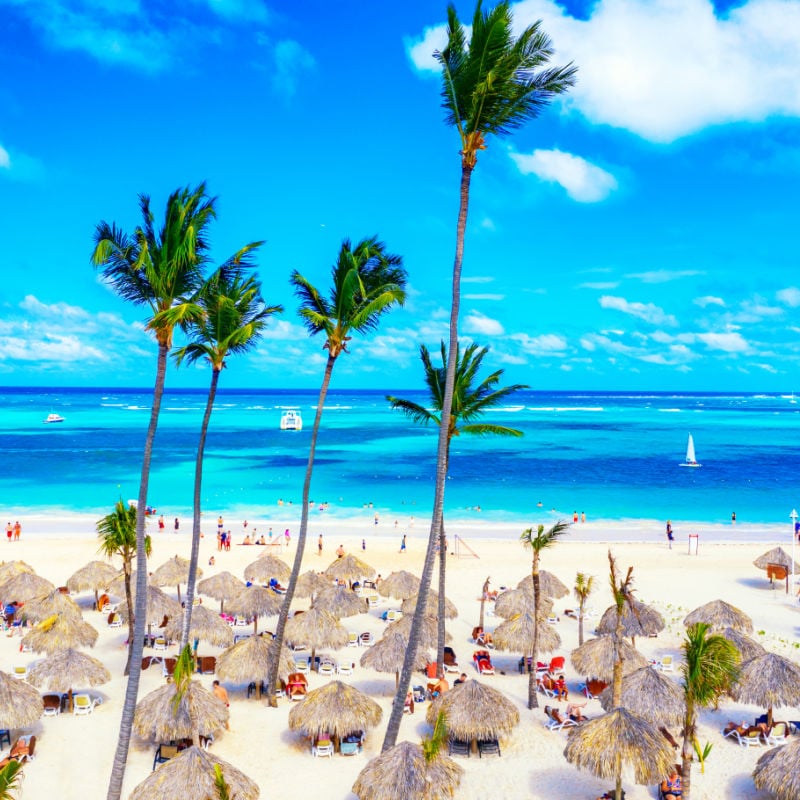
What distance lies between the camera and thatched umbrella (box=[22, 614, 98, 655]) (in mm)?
16672

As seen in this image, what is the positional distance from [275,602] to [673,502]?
36.2 m

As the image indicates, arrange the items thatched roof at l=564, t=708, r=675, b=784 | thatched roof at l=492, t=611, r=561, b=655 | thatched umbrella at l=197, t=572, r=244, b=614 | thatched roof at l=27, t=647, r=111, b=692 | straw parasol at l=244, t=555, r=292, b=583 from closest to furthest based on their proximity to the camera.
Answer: thatched roof at l=564, t=708, r=675, b=784 < thatched roof at l=27, t=647, r=111, b=692 < thatched roof at l=492, t=611, r=561, b=655 < thatched umbrella at l=197, t=572, r=244, b=614 < straw parasol at l=244, t=555, r=292, b=583

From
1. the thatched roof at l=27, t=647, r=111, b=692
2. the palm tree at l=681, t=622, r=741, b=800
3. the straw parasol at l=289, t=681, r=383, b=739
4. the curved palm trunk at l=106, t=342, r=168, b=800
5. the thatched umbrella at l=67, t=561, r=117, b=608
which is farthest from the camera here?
the thatched umbrella at l=67, t=561, r=117, b=608

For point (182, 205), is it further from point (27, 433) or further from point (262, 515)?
point (27, 433)

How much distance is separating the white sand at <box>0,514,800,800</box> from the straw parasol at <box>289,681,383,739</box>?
70 cm

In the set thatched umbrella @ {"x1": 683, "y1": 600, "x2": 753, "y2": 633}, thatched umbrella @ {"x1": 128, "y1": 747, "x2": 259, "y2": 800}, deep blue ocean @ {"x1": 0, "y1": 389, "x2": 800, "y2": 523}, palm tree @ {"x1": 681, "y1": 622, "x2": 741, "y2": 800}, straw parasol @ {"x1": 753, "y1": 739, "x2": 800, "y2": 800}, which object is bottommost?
thatched umbrella @ {"x1": 128, "y1": 747, "x2": 259, "y2": 800}

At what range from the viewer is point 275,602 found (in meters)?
19.4

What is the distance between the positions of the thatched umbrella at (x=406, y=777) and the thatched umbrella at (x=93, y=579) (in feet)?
Answer: 45.4

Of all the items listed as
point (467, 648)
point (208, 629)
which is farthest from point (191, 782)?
point (467, 648)

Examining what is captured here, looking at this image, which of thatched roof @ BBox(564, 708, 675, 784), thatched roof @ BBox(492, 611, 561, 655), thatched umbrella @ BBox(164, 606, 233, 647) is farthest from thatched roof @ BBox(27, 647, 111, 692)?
thatched roof @ BBox(564, 708, 675, 784)

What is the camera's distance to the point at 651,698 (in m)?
13.7

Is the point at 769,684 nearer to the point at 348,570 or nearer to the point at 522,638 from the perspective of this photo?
the point at 522,638

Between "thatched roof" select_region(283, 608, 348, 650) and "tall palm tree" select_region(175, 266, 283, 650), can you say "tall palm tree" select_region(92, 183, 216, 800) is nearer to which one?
"tall palm tree" select_region(175, 266, 283, 650)

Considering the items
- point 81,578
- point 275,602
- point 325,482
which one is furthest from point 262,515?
point 275,602
